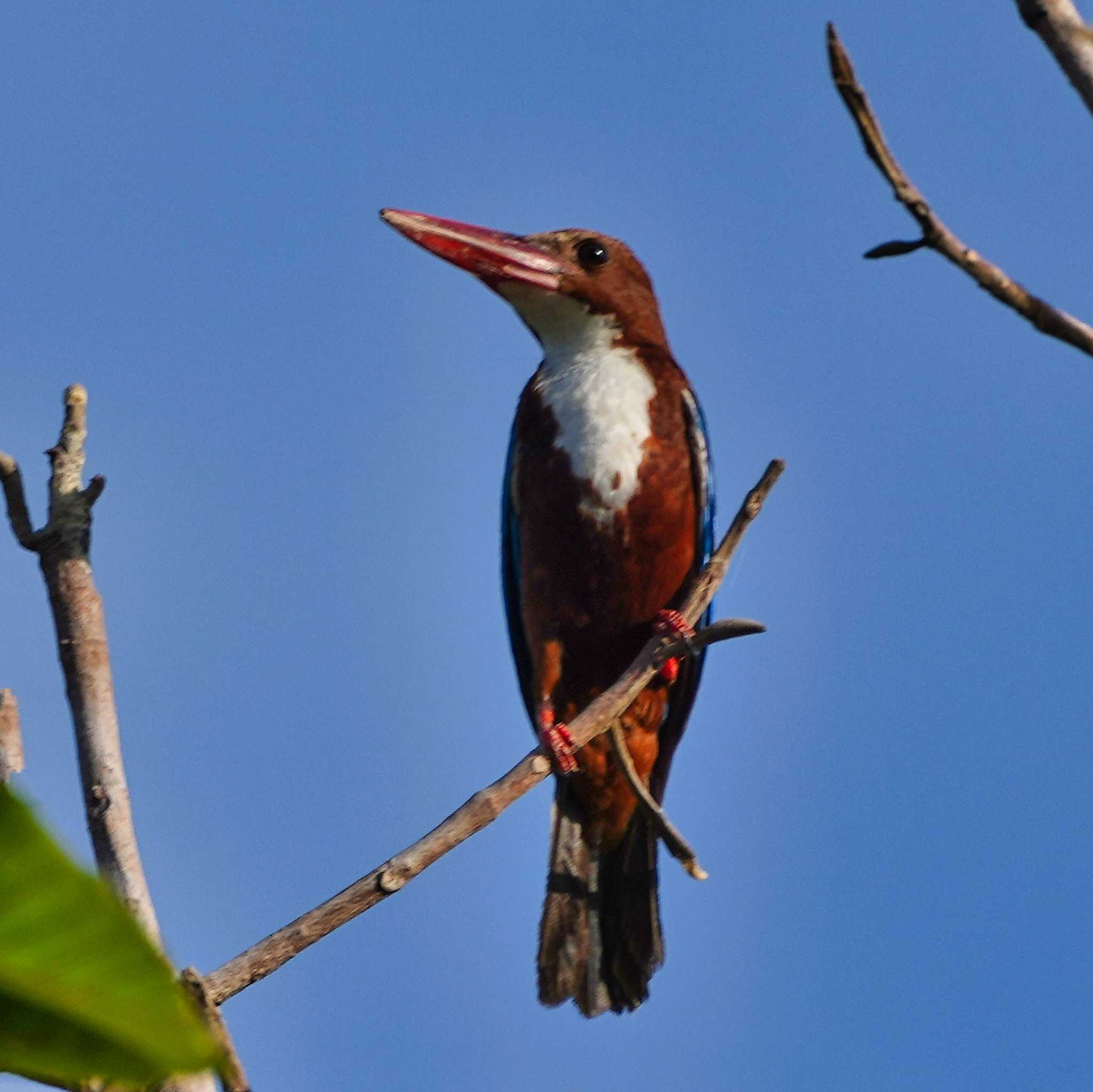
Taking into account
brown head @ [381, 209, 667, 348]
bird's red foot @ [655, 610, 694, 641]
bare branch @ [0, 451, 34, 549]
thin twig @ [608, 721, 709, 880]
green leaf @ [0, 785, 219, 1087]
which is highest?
brown head @ [381, 209, 667, 348]

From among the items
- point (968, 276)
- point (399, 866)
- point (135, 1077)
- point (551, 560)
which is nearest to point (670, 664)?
point (551, 560)

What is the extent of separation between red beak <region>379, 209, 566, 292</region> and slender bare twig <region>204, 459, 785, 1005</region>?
2.81m

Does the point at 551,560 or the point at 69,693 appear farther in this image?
the point at 551,560

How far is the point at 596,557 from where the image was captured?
5.80 meters

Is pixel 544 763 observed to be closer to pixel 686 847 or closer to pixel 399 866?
pixel 686 847

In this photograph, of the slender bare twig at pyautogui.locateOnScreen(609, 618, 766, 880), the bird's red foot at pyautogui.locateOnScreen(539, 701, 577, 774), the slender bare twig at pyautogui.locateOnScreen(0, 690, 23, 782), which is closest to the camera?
the slender bare twig at pyautogui.locateOnScreen(0, 690, 23, 782)

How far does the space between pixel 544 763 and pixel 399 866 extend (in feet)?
2.21

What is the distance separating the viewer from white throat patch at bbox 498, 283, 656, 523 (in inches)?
232

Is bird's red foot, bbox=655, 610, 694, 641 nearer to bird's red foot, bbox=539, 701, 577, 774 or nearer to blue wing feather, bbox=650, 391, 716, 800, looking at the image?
bird's red foot, bbox=539, 701, 577, 774

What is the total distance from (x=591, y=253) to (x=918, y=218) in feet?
16.3

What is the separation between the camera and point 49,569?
117 inches

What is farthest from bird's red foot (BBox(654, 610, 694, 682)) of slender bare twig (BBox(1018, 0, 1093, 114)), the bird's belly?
slender bare twig (BBox(1018, 0, 1093, 114))

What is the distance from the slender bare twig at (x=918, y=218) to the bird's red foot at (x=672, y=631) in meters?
1.96

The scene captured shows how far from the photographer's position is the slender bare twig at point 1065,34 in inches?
56.1
